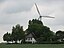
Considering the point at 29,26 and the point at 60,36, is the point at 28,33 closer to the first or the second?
the point at 29,26

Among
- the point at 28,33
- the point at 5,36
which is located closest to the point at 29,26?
the point at 28,33

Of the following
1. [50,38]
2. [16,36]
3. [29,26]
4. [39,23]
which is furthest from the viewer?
[39,23]

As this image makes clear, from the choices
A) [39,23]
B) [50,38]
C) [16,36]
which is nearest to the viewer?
[50,38]

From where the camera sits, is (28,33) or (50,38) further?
(28,33)

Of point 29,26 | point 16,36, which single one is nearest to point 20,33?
point 16,36

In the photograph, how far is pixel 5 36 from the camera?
161 meters

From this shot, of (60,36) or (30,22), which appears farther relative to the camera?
(30,22)

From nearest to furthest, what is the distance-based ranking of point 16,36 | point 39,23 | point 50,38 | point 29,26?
point 50,38 < point 16,36 < point 29,26 < point 39,23

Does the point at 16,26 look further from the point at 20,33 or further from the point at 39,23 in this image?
the point at 39,23

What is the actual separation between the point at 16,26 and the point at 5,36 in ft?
51.8

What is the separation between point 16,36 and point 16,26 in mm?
8599

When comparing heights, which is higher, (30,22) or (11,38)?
(30,22)

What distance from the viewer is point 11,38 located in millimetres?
147125

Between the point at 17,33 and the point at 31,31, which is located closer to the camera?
the point at 17,33
